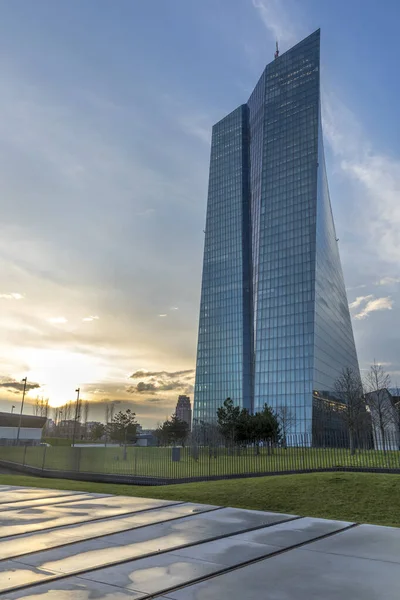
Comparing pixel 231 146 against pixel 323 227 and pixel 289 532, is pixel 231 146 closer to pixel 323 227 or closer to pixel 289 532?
pixel 323 227

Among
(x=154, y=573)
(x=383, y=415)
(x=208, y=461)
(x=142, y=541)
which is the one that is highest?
(x=383, y=415)

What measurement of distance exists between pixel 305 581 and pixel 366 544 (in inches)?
117

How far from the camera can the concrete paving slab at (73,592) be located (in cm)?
582

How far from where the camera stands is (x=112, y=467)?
38.3 metres

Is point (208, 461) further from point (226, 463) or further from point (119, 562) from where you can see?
point (119, 562)

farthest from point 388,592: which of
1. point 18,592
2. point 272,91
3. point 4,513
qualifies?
point 272,91

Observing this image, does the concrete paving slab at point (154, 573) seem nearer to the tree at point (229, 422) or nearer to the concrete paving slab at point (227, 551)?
the concrete paving slab at point (227, 551)

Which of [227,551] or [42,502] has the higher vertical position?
[227,551]

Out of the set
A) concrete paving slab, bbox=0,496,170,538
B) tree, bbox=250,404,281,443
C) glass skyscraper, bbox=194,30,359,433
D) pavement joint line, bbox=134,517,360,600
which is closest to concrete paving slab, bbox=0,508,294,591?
pavement joint line, bbox=134,517,360,600

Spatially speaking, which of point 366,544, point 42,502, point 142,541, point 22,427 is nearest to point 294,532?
point 366,544

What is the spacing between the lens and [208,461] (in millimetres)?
31516

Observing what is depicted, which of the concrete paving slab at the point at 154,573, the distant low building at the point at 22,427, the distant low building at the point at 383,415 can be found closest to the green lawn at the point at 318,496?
the concrete paving slab at the point at 154,573

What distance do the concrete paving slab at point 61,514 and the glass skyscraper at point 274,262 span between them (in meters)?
102

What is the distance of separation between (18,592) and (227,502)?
10.5 meters
